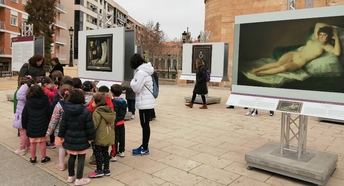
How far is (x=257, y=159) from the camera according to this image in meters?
5.06

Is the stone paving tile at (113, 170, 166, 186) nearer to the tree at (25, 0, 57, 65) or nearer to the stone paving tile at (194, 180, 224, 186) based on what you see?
the stone paving tile at (194, 180, 224, 186)

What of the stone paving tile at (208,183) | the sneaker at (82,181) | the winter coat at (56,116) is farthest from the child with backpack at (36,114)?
the stone paving tile at (208,183)

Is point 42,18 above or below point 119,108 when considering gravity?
above

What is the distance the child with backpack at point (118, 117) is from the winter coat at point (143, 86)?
26cm

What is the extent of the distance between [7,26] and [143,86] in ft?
127

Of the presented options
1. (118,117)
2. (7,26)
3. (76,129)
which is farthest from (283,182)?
(7,26)

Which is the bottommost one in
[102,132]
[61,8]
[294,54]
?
[102,132]

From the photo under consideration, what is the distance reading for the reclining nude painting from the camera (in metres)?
4.60

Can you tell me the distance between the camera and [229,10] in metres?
25.9

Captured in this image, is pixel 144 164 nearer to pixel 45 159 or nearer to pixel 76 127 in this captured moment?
pixel 76 127

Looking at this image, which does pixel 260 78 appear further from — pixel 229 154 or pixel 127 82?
pixel 127 82

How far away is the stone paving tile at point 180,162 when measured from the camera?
5272 mm

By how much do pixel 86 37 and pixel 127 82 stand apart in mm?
2004

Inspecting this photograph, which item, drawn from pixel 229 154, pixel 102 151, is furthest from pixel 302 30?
pixel 102 151
